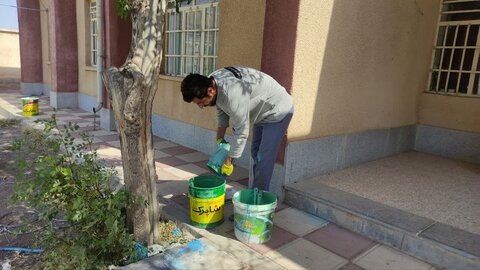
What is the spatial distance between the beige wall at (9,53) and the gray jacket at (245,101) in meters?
21.9

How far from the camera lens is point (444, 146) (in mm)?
5879

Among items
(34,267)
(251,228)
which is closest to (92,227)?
(34,267)

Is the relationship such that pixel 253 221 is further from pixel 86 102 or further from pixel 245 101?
pixel 86 102

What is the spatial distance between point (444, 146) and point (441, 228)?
10.5 feet

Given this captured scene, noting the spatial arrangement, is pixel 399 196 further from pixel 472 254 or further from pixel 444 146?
pixel 444 146

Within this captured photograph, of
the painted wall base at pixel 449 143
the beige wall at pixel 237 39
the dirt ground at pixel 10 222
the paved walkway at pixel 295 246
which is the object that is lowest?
the dirt ground at pixel 10 222

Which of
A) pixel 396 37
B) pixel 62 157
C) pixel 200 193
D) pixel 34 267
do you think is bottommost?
pixel 34 267

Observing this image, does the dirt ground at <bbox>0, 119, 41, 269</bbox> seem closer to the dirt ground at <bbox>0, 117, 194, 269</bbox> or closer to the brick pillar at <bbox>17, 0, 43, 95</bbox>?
the dirt ground at <bbox>0, 117, 194, 269</bbox>

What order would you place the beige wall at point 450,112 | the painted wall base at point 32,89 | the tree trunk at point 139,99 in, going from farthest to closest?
the painted wall base at point 32,89 → the beige wall at point 450,112 → the tree trunk at point 139,99

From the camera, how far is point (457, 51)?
19.1 ft

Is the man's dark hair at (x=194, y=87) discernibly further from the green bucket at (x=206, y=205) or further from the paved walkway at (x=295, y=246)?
the paved walkway at (x=295, y=246)

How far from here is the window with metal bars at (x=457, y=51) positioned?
556cm

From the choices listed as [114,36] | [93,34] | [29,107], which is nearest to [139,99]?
[114,36]

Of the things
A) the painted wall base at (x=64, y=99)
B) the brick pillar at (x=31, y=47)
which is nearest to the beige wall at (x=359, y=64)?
the painted wall base at (x=64, y=99)
